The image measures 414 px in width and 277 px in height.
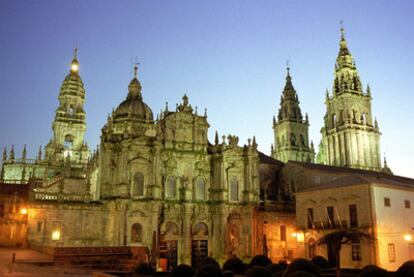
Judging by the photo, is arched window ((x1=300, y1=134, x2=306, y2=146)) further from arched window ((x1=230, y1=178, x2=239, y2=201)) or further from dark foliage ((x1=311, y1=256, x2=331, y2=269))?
dark foliage ((x1=311, y1=256, x2=331, y2=269))

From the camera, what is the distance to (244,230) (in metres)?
49.4

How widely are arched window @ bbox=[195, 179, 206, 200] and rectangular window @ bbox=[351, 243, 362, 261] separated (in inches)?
679

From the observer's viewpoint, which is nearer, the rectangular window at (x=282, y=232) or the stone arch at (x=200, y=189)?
the stone arch at (x=200, y=189)

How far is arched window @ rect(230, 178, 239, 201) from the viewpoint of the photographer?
50469 millimetres

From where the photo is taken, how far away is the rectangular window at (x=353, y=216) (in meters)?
39.3

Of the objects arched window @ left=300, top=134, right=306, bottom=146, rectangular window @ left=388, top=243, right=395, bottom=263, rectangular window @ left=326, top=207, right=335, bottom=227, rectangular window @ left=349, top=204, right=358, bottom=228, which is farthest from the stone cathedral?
arched window @ left=300, top=134, right=306, bottom=146

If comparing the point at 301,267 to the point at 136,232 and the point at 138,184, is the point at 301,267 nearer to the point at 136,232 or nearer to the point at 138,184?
the point at 136,232

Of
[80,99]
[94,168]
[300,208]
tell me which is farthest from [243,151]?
[80,99]

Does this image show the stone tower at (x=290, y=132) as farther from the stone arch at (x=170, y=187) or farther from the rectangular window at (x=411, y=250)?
the rectangular window at (x=411, y=250)

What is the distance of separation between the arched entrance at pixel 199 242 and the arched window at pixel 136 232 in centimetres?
614

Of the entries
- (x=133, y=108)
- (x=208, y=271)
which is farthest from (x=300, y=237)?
(x=208, y=271)

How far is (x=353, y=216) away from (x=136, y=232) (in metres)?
21.0

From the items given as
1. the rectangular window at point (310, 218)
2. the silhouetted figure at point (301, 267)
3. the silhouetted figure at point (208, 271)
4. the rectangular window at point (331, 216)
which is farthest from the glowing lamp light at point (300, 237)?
the silhouetted figure at point (208, 271)

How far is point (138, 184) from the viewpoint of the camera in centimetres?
4588
